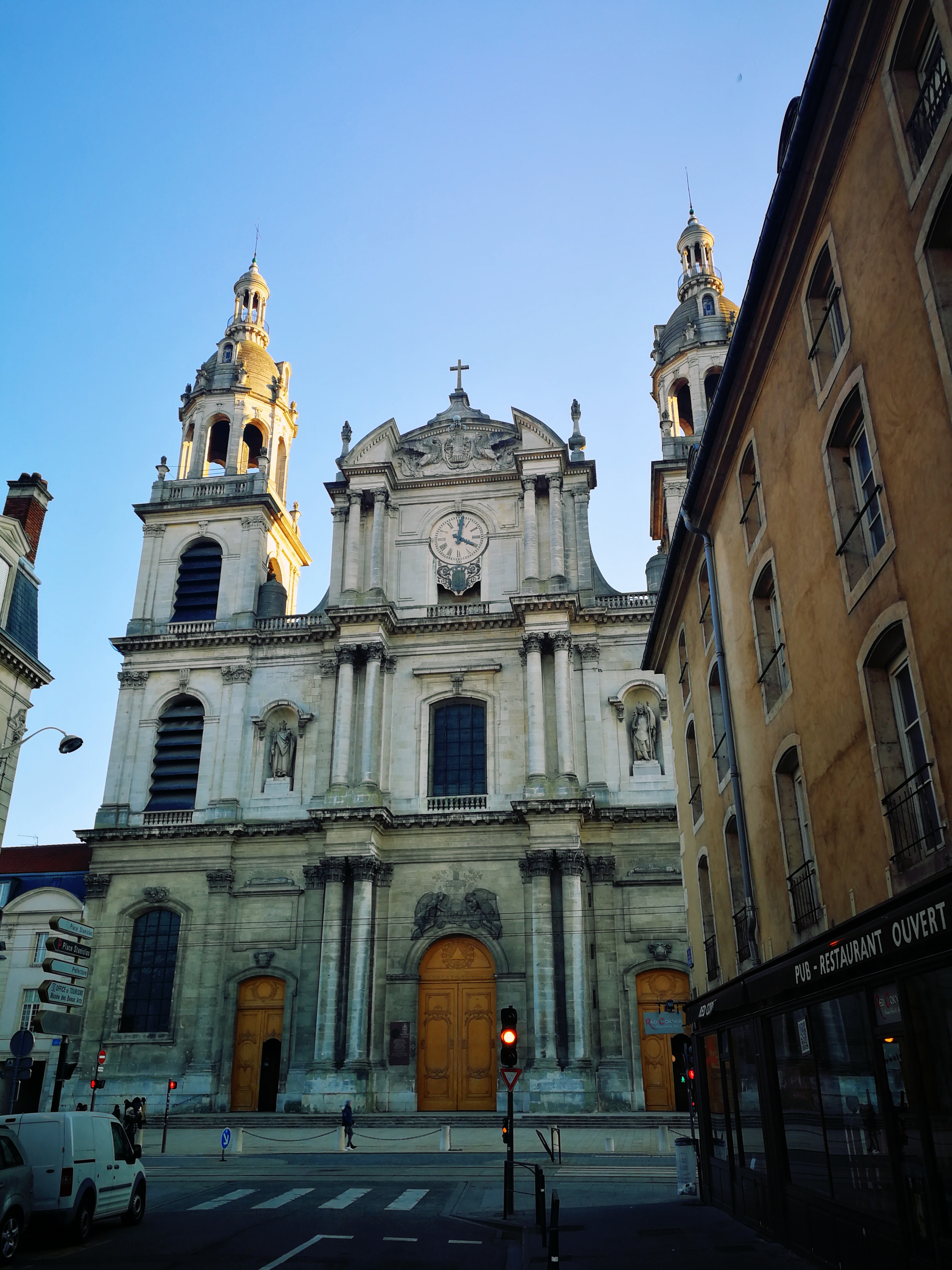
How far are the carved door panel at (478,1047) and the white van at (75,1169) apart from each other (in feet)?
60.5

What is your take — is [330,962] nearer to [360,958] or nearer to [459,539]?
[360,958]

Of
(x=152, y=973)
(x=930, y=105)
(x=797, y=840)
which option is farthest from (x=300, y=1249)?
(x=152, y=973)

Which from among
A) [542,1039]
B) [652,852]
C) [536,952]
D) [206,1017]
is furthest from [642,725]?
[206,1017]

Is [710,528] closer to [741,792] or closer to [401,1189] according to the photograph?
[741,792]

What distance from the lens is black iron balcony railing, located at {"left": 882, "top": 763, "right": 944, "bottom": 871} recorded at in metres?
8.54

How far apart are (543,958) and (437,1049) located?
4.57 meters

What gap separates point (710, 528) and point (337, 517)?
2571 cm

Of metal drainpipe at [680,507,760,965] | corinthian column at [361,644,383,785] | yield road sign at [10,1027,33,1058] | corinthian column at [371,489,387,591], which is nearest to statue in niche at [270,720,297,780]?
corinthian column at [361,644,383,785]

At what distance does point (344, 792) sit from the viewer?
1362 inches

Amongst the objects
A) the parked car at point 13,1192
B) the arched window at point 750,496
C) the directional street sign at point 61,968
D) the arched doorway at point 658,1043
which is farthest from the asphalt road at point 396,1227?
the arched doorway at point 658,1043

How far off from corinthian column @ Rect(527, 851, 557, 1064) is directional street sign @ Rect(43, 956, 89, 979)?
16.3 metres

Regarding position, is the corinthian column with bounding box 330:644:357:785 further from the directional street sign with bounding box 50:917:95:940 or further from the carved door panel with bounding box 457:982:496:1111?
the directional street sign with bounding box 50:917:95:940

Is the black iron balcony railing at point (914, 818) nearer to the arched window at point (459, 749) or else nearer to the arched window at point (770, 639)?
the arched window at point (770, 639)

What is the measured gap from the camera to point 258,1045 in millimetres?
33406
